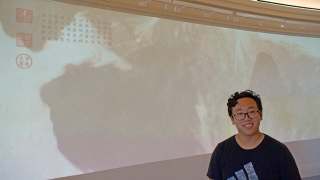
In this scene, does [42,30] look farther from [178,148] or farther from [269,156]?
[269,156]

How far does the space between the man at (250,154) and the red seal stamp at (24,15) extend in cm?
168

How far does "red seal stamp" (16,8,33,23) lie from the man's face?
1.71m

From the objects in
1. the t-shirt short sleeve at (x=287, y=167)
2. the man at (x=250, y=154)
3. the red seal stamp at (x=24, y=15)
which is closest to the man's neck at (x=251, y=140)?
the man at (x=250, y=154)

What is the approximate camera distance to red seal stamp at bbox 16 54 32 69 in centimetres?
188

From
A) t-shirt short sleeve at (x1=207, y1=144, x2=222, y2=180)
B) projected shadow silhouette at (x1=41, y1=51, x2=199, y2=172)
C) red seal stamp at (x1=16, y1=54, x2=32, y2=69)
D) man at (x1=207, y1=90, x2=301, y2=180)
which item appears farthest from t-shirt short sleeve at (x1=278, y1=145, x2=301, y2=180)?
red seal stamp at (x1=16, y1=54, x2=32, y2=69)

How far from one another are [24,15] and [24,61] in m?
0.36

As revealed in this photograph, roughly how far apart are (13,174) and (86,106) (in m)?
0.75

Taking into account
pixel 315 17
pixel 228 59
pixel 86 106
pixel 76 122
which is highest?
pixel 315 17

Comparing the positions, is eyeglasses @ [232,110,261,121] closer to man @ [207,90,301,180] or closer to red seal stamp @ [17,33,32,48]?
man @ [207,90,301,180]

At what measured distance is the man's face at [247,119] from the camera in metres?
1.16

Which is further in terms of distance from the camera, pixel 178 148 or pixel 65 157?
pixel 178 148

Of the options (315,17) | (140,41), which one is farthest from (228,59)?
(315,17)

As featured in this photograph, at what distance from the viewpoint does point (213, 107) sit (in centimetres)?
280

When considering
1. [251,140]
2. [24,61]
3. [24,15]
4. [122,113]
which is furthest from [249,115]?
[24,15]
